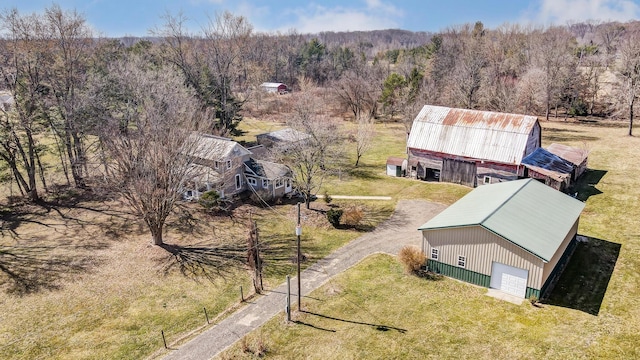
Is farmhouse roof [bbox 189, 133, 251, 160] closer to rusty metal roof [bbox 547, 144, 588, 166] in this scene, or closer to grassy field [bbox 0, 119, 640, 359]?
grassy field [bbox 0, 119, 640, 359]

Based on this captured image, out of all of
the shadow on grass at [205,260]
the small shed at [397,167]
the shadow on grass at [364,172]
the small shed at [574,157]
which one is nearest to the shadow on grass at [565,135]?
the small shed at [574,157]

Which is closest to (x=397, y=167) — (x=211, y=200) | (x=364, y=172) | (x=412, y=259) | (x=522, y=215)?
(x=364, y=172)

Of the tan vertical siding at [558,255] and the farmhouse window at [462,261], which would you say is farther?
the farmhouse window at [462,261]

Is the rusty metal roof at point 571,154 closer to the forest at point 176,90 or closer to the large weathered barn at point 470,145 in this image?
the large weathered barn at point 470,145

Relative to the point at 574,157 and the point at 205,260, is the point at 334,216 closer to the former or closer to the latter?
the point at 205,260

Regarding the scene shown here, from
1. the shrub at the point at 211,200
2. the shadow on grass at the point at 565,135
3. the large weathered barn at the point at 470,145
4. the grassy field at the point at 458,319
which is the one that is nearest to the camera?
the grassy field at the point at 458,319

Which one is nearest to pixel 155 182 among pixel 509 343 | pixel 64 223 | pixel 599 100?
pixel 64 223

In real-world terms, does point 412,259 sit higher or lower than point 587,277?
higher
